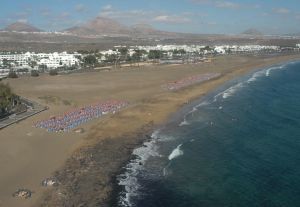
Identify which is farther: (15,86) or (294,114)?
(15,86)

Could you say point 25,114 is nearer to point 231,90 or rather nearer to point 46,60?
point 231,90

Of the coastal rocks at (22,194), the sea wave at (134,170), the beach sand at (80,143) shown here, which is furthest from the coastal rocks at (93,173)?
the coastal rocks at (22,194)

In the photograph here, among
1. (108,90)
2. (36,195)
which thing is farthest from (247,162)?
(108,90)

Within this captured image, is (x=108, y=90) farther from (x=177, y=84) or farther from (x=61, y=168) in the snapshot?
(x=61, y=168)

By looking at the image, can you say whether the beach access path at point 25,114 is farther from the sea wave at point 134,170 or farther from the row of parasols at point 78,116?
the sea wave at point 134,170

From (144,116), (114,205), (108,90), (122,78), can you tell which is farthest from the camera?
(122,78)

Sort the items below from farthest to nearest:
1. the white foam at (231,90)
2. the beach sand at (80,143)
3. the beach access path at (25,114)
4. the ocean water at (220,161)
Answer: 1. the white foam at (231,90)
2. the beach access path at (25,114)
3. the beach sand at (80,143)
4. the ocean water at (220,161)

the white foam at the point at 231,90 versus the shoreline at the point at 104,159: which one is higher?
the shoreline at the point at 104,159

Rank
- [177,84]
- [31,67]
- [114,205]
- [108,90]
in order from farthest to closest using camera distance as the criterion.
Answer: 1. [31,67]
2. [177,84]
3. [108,90]
4. [114,205]

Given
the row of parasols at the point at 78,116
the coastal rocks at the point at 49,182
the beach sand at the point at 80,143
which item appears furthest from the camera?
the row of parasols at the point at 78,116
